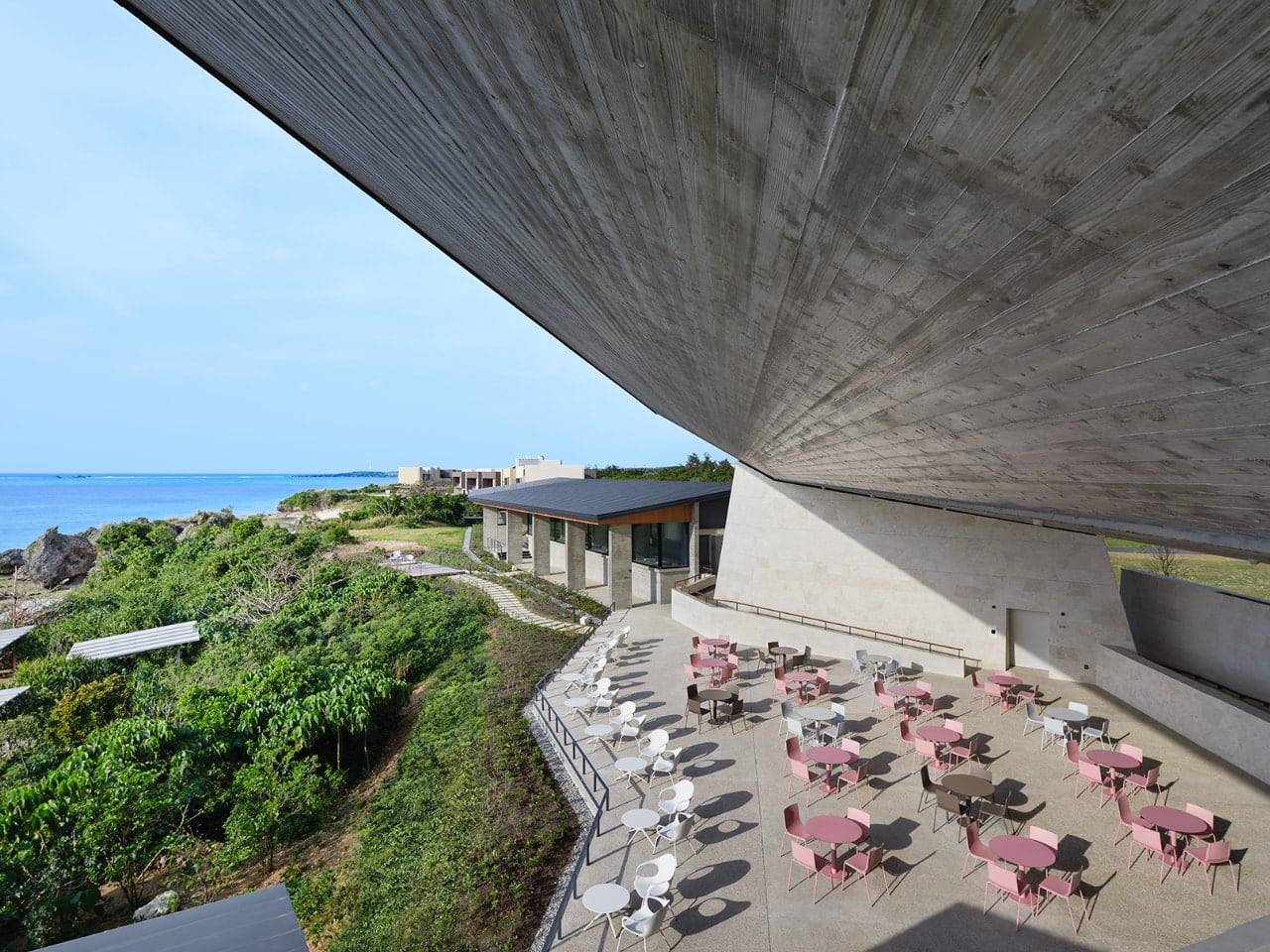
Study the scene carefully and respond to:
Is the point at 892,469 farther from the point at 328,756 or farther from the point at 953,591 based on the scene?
the point at 328,756

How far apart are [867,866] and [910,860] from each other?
1087 mm

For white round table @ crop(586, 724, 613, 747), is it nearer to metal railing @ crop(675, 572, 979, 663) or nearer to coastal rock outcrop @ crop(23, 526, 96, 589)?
metal railing @ crop(675, 572, 979, 663)

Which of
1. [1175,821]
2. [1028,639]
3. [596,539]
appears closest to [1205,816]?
[1175,821]

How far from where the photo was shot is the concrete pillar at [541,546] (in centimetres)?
3052

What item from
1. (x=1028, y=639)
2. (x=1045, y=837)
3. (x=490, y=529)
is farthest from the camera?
(x=490, y=529)

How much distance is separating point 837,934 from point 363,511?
5789cm

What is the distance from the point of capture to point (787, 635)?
709 inches

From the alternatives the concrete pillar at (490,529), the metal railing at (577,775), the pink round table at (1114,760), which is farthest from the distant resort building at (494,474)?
the pink round table at (1114,760)

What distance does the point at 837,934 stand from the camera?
21.9ft

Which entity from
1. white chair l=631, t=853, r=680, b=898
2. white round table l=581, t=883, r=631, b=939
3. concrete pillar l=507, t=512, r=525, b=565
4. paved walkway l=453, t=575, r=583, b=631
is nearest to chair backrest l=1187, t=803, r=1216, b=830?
white chair l=631, t=853, r=680, b=898

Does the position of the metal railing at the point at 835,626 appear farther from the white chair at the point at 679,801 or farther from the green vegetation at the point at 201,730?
the white chair at the point at 679,801

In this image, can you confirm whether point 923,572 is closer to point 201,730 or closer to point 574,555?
point 574,555

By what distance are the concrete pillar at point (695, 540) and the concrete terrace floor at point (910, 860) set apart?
38.2ft

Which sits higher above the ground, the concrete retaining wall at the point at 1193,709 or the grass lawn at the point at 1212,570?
the grass lawn at the point at 1212,570
